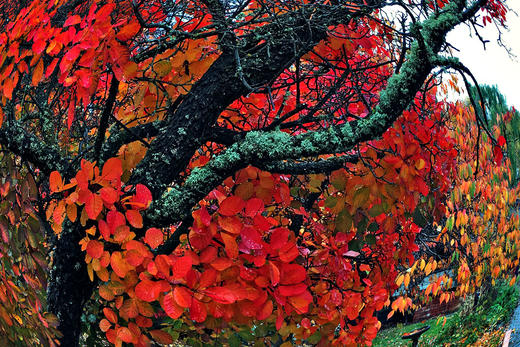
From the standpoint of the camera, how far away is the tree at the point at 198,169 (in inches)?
112

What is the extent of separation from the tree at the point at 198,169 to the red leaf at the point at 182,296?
1 centimetres

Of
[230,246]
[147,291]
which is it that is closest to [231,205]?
[230,246]

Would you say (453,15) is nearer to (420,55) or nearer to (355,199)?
(420,55)

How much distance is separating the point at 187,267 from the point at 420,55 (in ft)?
5.69

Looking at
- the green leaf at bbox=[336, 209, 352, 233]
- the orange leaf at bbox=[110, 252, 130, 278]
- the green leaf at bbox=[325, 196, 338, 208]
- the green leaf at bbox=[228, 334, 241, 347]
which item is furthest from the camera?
the green leaf at bbox=[228, 334, 241, 347]

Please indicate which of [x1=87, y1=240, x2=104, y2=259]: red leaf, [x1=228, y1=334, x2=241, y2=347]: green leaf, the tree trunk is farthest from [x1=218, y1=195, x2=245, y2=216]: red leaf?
[x1=228, y1=334, x2=241, y2=347]: green leaf

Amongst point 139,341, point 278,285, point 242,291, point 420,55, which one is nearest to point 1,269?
point 139,341

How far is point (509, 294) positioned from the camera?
12766 millimetres

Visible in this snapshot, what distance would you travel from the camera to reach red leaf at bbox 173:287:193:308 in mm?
2666

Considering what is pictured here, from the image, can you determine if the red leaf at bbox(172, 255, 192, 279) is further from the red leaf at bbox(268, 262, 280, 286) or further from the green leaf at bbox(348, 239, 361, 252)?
the green leaf at bbox(348, 239, 361, 252)

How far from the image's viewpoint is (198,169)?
11.2 ft

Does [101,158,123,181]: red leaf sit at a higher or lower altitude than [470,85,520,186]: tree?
lower

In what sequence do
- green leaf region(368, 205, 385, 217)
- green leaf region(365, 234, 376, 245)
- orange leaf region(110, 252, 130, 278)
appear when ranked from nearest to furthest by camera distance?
orange leaf region(110, 252, 130, 278), green leaf region(368, 205, 385, 217), green leaf region(365, 234, 376, 245)

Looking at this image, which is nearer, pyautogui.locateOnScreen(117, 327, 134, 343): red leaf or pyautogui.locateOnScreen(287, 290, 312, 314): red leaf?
pyautogui.locateOnScreen(287, 290, 312, 314): red leaf
